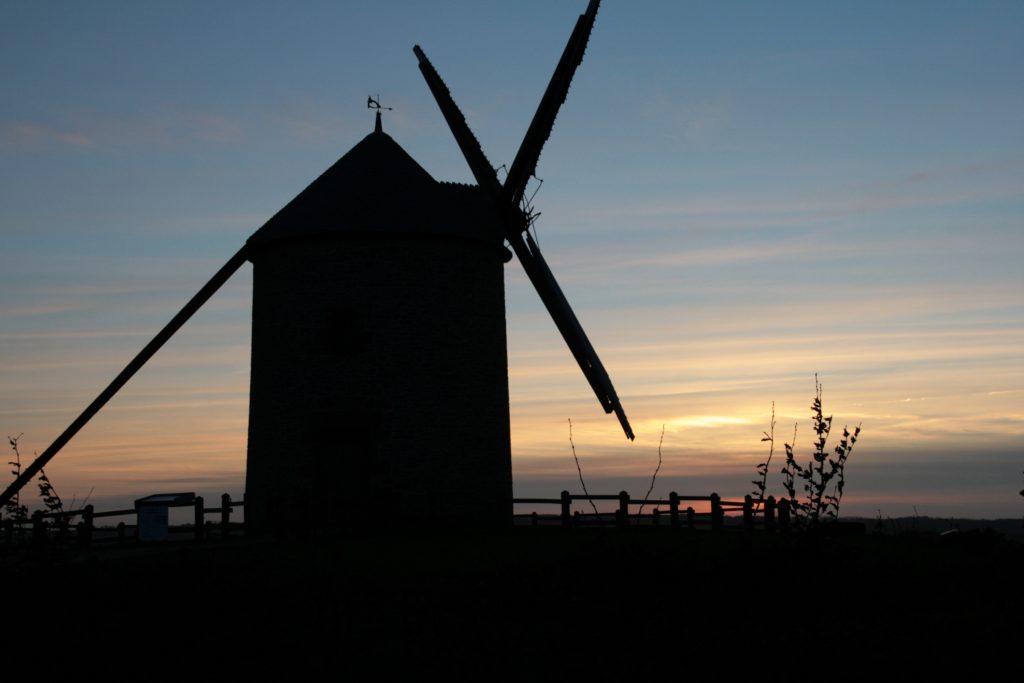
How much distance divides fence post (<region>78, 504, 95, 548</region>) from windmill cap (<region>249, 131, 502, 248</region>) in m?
6.66

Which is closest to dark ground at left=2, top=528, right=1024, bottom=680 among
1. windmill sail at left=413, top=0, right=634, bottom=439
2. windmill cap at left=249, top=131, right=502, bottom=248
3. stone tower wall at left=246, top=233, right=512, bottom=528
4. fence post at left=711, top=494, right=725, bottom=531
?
stone tower wall at left=246, top=233, right=512, bottom=528

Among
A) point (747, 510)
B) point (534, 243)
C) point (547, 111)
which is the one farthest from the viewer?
point (747, 510)

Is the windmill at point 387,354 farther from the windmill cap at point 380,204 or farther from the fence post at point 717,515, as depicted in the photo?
the fence post at point 717,515

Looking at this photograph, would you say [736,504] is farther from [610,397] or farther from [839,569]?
[839,569]

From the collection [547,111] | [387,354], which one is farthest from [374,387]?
[547,111]

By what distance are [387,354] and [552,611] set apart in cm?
1131

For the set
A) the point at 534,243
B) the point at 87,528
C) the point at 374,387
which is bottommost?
the point at 87,528

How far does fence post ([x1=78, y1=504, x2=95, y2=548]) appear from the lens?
2355 cm

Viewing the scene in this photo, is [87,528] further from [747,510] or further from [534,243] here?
[747,510]

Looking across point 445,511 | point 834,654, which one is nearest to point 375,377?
point 445,511

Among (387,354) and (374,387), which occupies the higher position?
(387,354)

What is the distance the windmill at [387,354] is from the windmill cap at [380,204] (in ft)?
0.15

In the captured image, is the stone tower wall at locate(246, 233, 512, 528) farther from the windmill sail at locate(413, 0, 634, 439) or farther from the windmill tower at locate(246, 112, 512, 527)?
the windmill sail at locate(413, 0, 634, 439)

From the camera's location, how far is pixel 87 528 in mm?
24469
